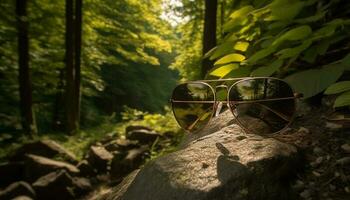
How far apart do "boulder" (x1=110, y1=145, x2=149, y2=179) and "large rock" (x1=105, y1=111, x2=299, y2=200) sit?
5.83 meters

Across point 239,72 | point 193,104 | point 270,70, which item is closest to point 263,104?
point 270,70

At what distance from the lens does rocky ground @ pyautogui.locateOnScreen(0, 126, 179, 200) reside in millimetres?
7461

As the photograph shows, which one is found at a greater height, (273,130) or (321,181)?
(273,130)

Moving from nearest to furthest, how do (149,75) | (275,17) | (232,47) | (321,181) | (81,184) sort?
(321,181)
(275,17)
(232,47)
(81,184)
(149,75)

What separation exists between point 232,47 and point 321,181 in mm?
1156

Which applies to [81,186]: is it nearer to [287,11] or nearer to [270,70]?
[270,70]

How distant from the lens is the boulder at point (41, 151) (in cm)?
997

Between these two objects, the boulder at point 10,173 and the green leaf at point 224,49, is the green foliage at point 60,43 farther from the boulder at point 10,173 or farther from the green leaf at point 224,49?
the green leaf at point 224,49

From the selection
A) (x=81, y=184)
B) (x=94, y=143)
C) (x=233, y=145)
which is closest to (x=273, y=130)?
(x=233, y=145)

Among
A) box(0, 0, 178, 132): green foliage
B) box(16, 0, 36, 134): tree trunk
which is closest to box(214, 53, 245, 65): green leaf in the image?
box(0, 0, 178, 132): green foliage

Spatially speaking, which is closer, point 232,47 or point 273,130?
point 273,130

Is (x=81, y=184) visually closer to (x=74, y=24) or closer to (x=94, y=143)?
(x=94, y=143)

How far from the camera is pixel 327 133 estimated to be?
2.30 metres

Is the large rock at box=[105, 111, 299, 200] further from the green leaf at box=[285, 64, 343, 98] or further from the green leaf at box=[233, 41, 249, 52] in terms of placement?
the green leaf at box=[233, 41, 249, 52]
